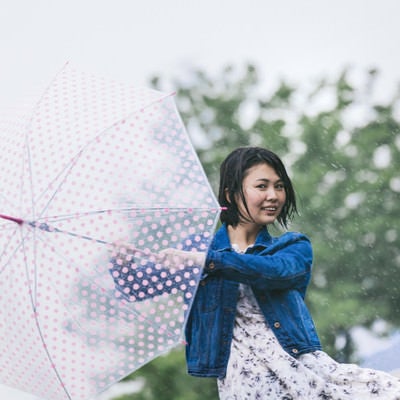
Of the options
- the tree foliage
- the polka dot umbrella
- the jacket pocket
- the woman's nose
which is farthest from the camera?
the tree foliage

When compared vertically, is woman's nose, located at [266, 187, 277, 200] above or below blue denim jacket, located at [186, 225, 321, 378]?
above

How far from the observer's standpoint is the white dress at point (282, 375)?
251cm

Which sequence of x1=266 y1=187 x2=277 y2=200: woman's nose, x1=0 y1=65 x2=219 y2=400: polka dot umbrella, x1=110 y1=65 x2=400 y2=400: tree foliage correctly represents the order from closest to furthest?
x1=0 y1=65 x2=219 y2=400: polka dot umbrella, x1=266 y1=187 x2=277 y2=200: woman's nose, x1=110 y1=65 x2=400 y2=400: tree foliage

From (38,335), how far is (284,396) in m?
0.74

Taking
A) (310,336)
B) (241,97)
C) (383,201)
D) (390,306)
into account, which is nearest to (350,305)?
(390,306)

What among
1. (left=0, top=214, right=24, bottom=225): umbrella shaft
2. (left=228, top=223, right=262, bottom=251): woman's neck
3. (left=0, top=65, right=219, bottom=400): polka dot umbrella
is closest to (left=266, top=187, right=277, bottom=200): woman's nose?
(left=228, top=223, right=262, bottom=251): woman's neck

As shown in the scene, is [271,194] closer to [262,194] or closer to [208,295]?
[262,194]

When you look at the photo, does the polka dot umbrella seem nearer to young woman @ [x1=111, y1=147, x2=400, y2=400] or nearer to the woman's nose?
young woman @ [x1=111, y1=147, x2=400, y2=400]

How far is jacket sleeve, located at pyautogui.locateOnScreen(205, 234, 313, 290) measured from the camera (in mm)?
2473

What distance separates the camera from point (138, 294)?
2.50m

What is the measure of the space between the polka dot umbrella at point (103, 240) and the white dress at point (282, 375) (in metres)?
0.25

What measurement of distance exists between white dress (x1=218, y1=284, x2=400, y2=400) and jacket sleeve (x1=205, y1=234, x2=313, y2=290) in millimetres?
150

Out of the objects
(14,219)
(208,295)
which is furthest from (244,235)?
(14,219)

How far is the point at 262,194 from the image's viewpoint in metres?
2.73
